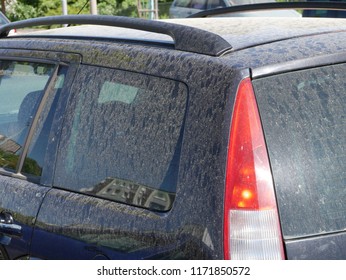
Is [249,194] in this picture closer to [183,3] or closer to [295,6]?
[295,6]

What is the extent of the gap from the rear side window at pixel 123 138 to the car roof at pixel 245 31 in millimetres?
250

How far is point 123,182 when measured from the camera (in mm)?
2959

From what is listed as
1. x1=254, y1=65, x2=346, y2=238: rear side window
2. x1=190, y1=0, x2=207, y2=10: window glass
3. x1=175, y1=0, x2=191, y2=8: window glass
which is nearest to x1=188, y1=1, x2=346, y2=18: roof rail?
x1=254, y1=65, x2=346, y2=238: rear side window

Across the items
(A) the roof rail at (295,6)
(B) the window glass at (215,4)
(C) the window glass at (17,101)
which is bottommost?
(B) the window glass at (215,4)

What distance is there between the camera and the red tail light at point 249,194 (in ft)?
8.29

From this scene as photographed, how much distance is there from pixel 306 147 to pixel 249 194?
0.84 feet

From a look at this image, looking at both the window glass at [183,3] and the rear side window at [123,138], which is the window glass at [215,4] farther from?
the rear side window at [123,138]

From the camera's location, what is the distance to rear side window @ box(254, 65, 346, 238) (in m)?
2.58

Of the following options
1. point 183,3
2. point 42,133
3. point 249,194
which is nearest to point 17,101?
point 42,133

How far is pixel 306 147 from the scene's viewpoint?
8.67 ft

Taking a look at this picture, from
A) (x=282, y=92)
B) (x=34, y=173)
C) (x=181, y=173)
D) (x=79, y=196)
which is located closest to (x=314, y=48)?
(x=282, y=92)

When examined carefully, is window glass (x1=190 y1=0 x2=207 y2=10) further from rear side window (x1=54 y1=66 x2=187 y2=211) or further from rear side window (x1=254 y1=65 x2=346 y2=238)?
rear side window (x1=254 y1=65 x2=346 y2=238)

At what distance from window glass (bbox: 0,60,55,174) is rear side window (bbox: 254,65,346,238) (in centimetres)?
122

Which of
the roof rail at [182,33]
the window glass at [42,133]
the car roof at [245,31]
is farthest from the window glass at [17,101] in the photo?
the roof rail at [182,33]
